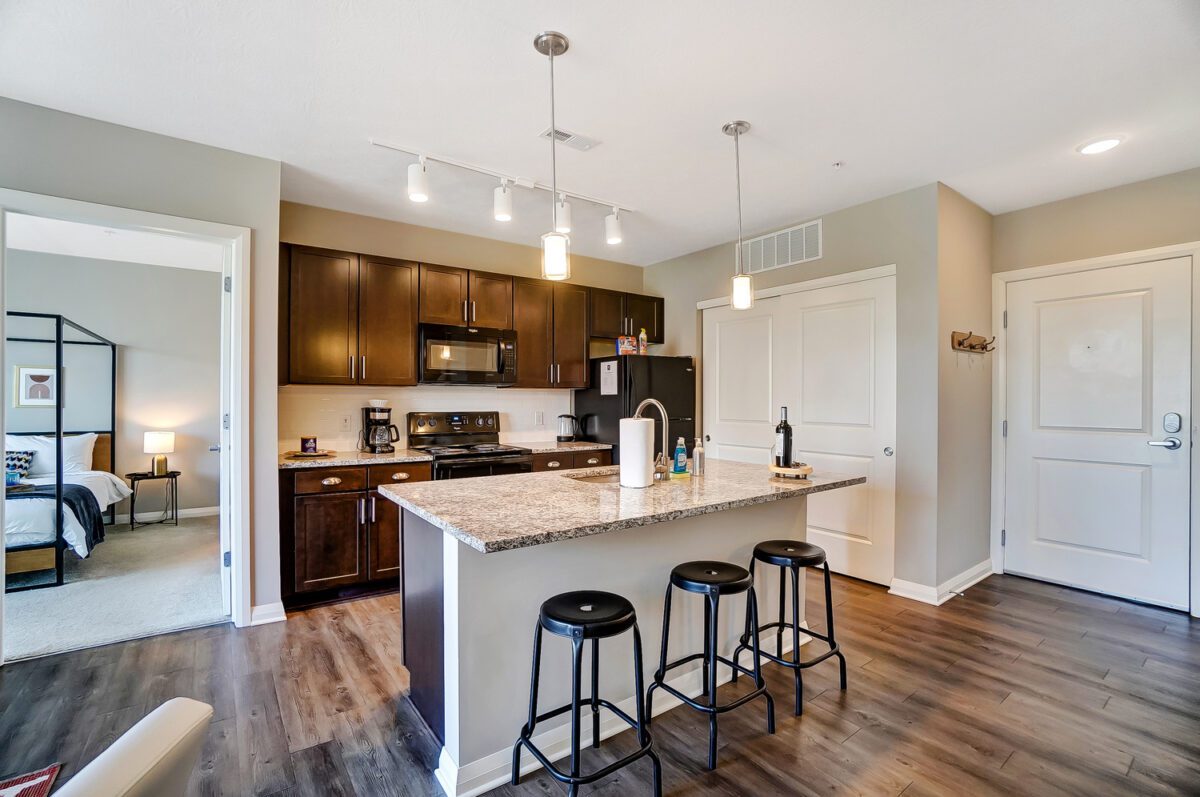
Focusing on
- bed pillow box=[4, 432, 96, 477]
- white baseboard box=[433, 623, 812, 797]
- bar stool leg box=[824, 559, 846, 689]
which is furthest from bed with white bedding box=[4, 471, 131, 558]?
bar stool leg box=[824, 559, 846, 689]

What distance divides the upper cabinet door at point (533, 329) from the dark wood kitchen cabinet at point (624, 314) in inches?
17.7

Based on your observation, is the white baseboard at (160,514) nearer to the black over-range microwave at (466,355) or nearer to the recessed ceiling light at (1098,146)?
the black over-range microwave at (466,355)

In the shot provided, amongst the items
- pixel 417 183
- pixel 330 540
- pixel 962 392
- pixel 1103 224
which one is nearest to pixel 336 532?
pixel 330 540

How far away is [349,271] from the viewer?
143 inches

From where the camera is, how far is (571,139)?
8.92 feet

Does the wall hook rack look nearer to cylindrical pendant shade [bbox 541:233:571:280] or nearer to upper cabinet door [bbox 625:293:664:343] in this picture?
upper cabinet door [bbox 625:293:664:343]

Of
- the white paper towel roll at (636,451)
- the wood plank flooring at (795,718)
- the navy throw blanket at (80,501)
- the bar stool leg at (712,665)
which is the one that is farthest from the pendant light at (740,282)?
the navy throw blanket at (80,501)

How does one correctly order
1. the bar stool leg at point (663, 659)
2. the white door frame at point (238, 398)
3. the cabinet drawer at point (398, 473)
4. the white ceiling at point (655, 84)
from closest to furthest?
1. the white ceiling at point (655, 84)
2. the bar stool leg at point (663, 659)
3. the white door frame at point (238, 398)
4. the cabinet drawer at point (398, 473)

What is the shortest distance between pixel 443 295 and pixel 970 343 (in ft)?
12.1

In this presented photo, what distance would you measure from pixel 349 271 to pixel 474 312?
0.93 metres

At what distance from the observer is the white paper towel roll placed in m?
2.18

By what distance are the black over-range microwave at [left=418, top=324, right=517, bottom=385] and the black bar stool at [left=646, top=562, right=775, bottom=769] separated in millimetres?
2549

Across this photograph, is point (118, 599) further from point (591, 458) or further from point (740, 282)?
point (740, 282)

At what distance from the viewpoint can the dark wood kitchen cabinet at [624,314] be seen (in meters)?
4.86
